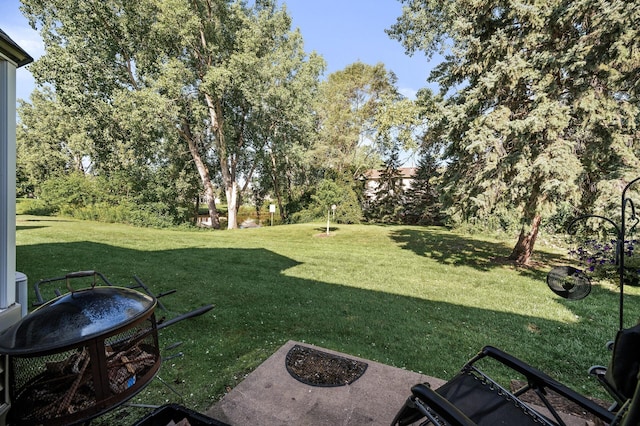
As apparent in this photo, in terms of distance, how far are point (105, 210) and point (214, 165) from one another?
592 centimetres

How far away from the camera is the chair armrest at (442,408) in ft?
3.91

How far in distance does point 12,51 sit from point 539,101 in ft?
23.8

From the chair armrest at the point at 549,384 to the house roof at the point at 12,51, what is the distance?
323 centimetres

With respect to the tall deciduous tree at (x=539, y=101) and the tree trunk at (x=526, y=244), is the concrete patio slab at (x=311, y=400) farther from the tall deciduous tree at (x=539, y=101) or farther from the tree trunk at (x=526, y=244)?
the tree trunk at (x=526, y=244)

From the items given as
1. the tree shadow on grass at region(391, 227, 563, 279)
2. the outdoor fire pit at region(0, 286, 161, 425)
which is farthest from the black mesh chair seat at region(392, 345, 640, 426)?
the tree shadow on grass at region(391, 227, 563, 279)

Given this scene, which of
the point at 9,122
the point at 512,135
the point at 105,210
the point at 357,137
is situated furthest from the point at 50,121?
the point at 512,135

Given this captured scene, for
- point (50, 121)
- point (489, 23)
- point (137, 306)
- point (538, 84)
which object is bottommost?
point (137, 306)

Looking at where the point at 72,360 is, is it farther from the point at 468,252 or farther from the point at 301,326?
the point at 468,252

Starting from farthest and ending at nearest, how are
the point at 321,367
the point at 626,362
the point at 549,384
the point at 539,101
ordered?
the point at 539,101 < the point at 321,367 < the point at 549,384 < the point at 626,362

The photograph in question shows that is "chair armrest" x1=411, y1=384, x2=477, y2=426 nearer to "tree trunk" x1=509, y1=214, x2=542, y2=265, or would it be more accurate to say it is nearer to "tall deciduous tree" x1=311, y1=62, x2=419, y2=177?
"tree trunk" x1=509, y1=214, x2=542, y2=265

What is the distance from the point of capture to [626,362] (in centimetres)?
105

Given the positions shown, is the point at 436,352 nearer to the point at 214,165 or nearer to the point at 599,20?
the point at 599,20

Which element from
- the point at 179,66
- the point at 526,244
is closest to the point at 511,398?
the point at 526,244

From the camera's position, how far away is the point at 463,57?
677 cm
